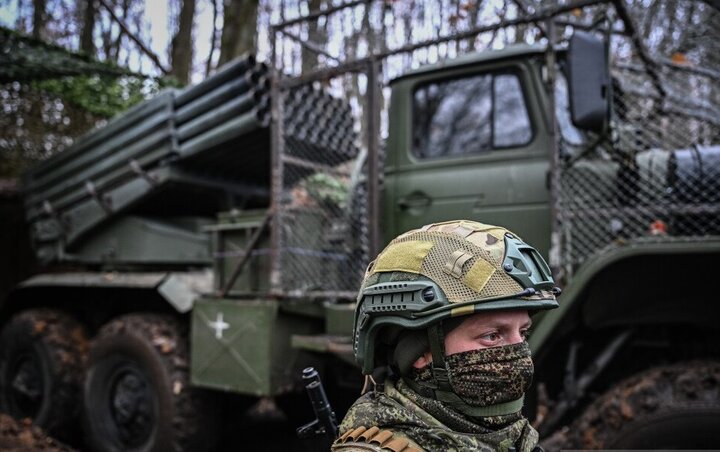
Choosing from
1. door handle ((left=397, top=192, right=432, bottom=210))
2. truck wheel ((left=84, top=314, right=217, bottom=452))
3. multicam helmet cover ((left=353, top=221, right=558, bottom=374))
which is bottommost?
truck wheel ((left=84, top=314, right=217, bottom=452))

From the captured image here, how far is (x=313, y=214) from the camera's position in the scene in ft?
14.1

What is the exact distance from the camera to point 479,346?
1511 mm

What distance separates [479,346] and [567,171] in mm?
2138

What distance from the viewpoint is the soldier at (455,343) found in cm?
148

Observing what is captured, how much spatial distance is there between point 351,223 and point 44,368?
3002mm

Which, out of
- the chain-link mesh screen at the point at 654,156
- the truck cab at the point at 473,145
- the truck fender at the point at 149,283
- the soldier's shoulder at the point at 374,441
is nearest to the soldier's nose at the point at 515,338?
the soldier's shoulder at the point at 374,441

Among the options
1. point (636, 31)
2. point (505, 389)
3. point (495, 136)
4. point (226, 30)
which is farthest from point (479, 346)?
point (226, 30)

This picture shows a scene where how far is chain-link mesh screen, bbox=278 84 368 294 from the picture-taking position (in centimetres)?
417

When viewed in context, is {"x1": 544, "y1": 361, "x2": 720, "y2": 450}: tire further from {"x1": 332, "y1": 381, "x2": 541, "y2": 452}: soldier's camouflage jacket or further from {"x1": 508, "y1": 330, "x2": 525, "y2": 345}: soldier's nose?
{"x1": 508, "y1": 330, "x2": 525, "y2": 345}: soldier's nose

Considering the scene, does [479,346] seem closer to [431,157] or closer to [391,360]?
[391,360]

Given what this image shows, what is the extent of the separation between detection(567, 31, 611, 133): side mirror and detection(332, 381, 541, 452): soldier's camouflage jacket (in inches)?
69.6

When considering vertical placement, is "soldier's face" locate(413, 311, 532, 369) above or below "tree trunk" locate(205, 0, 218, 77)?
below

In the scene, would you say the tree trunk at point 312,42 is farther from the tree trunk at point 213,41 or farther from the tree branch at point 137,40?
the tree trunk at point 213,41

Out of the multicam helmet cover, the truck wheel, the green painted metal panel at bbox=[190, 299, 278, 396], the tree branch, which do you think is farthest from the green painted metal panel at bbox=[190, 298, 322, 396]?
the tree branch
